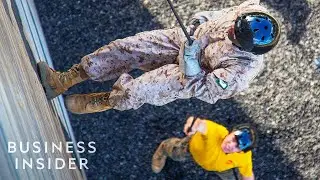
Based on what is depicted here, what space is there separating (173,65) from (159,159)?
2.68 feet

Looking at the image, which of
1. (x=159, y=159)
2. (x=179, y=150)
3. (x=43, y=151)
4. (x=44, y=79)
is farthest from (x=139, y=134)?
(x=43, y=151)

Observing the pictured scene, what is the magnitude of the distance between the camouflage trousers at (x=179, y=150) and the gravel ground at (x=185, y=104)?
0.14m

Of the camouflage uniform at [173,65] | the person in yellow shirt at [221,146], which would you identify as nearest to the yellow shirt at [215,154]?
the person in yellow shirt at [221,146]

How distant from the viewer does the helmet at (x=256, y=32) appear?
2.42 meters

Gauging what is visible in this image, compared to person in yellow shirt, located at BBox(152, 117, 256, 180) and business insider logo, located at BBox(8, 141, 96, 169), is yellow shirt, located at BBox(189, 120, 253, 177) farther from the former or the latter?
business insider logo, located at BBox(8, 141, 96, 169)

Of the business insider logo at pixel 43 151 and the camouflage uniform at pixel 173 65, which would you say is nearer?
the business insider logo at pixel 43 151

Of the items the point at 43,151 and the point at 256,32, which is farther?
the point at 256,32

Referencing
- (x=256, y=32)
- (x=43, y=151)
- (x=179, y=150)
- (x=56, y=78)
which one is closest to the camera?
(x=43, y=151)

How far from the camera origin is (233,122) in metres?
3.58

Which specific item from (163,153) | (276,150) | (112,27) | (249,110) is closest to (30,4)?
(112,27)

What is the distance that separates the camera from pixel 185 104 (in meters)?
3.55

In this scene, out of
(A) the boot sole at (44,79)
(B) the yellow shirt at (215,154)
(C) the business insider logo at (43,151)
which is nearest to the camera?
(C) the business insider logo at (43,151)

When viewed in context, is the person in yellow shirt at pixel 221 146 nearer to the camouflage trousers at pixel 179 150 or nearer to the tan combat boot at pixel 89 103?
the camouflage trousers at pixel 179 150

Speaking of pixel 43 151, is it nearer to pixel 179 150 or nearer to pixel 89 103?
pixel 89 103
